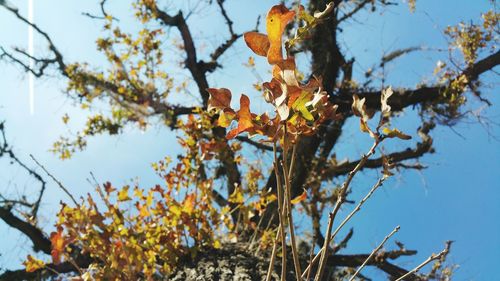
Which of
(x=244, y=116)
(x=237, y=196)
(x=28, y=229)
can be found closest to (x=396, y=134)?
(x=244, y=116)

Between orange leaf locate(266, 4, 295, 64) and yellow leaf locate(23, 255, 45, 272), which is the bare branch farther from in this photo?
orange leaf locate(266, 4, 295, 64)

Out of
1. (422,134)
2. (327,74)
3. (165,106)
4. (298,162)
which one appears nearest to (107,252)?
(298,162)

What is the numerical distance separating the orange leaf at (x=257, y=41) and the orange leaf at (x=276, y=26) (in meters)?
0.03

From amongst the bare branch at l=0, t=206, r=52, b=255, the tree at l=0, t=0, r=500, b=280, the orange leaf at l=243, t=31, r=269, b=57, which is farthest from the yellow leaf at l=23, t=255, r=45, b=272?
the bare branch at l=0, t=206, r=52, b=255

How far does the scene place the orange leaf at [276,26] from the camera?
26.3 inches

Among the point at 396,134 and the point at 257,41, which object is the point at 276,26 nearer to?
the point at 257,41

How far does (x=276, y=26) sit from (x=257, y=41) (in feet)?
0.18

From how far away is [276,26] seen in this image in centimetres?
68

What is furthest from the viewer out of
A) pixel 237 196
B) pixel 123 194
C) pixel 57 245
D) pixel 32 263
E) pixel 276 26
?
pixel 237 196

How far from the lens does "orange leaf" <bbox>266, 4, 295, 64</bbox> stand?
2.19 ft

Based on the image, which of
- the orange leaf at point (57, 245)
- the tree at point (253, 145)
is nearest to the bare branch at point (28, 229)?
the tree at point (253, 145)

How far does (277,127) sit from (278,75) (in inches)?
3.7

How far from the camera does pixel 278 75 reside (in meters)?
0.74

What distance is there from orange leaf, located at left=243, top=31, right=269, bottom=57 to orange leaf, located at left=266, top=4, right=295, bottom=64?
0.09 feet
